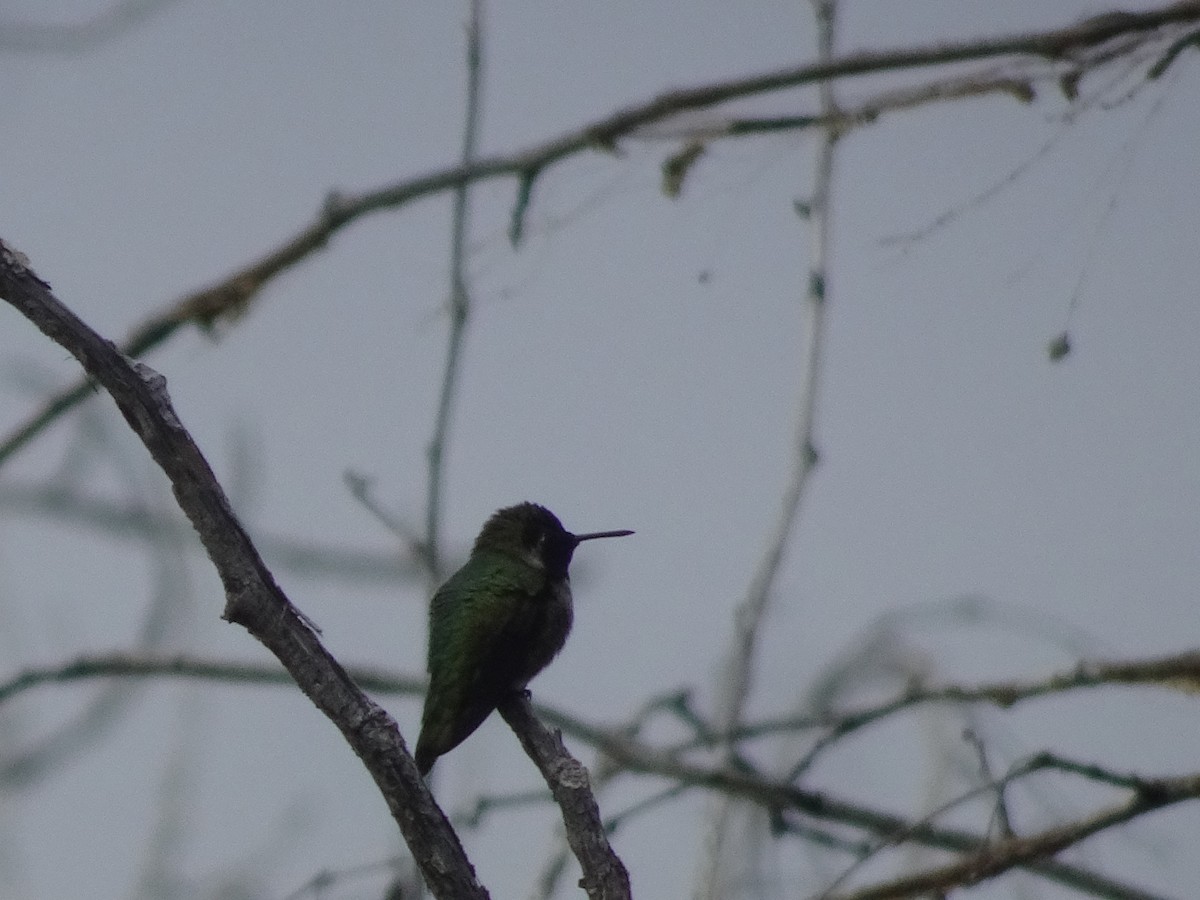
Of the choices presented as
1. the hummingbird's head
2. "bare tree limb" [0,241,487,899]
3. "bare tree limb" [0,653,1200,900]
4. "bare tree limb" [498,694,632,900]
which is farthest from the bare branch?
the hummingbird's head

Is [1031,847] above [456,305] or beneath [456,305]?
beneath

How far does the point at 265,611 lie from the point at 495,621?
298 centimetres

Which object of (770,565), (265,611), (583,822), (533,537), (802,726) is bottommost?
(583,822)

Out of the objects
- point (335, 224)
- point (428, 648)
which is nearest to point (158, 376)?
point (335, 224)

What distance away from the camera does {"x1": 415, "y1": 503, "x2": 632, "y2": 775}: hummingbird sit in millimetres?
5270

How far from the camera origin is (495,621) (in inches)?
227

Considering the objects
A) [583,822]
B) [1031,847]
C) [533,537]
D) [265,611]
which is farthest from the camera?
[533,537]

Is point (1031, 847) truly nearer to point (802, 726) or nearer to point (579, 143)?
point (802, 726)

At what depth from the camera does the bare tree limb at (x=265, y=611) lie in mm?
2787

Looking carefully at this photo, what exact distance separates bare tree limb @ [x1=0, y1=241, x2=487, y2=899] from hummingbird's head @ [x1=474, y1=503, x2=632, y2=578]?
3.41 meters

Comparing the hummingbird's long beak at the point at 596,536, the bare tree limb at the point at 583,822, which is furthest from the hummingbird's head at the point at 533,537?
the bare tree limb at the point at 583,822

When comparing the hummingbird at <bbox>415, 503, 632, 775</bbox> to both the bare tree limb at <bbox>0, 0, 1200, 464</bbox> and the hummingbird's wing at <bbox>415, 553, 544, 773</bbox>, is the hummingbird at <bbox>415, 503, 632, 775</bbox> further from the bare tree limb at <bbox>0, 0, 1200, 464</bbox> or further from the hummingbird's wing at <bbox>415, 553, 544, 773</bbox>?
the bare tree limb at <bbox>0, 0, 1200, 464</bbox>

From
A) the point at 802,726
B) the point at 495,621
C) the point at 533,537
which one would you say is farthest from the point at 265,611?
the point at 533,537

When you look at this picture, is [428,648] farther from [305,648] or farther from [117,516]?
[305,648]
